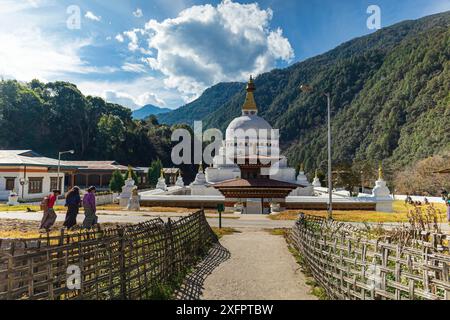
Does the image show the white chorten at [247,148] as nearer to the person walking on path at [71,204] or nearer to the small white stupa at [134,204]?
the small white stupa at [134,204]

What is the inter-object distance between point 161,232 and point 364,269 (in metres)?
5.67

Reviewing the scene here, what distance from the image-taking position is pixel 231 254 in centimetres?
1376

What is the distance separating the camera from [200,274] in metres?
10.6

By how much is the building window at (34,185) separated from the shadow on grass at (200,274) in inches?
1390

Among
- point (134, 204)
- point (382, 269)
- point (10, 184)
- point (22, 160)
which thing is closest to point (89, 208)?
point (382, 269)

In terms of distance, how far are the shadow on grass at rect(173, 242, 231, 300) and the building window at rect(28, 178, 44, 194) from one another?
1390 inches

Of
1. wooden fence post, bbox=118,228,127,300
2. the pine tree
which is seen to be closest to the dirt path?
wooden fence post, bbox=118,228,127,300

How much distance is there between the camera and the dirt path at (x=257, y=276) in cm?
856

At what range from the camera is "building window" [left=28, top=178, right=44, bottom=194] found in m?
42.5

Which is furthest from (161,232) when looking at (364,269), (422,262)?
(422,262)

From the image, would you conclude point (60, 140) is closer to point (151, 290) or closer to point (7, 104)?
point (7, 104)

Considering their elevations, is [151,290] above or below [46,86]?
below

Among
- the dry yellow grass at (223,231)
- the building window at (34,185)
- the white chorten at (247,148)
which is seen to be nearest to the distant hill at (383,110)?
the white chorten at (247,148)

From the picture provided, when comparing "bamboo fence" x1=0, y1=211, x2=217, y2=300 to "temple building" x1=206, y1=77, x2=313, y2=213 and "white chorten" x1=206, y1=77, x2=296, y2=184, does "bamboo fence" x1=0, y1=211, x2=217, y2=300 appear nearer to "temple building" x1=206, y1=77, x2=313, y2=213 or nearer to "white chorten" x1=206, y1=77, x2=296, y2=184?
"temple building" x1=206, y1=77, x2=313, y2=213
